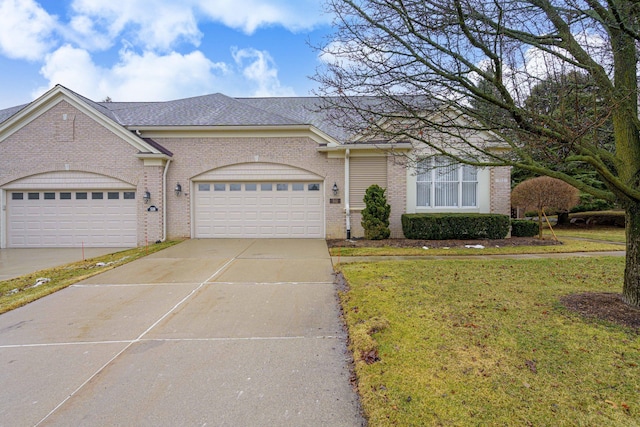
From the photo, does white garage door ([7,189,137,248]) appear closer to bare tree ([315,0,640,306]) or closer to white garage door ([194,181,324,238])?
white garage door ([194,181,324,238])

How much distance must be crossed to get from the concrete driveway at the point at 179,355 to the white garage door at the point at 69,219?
20.4 ft

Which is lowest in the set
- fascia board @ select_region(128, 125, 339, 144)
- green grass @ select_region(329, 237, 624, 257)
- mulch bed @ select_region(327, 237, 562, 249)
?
green grass @ select_region(329, 237, 624, 257)

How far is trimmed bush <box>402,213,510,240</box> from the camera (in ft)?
37.3

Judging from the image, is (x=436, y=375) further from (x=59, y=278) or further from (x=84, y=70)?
(x=84, y=70)

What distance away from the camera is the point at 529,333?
386cm

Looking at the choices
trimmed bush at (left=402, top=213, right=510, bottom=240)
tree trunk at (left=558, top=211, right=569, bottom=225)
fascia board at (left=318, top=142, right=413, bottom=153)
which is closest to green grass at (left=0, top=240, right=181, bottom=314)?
fascia board at (left=318, top=142, right=413, bottom=153)

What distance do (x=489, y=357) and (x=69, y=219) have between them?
13.8 metres

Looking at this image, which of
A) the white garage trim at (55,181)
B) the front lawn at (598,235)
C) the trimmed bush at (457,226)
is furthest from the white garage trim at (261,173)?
the front lawn at (598,235)

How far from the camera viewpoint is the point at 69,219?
12.1m

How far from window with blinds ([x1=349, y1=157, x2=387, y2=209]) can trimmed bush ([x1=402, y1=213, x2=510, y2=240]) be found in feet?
6.50

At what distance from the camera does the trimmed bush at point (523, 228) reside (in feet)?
41.3

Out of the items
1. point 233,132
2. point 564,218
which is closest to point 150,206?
point 233,132

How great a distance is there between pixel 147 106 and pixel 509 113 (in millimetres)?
14439

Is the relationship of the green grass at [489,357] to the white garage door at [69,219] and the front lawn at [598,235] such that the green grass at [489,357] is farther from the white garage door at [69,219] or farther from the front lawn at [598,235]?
the white garage door at [69,219]
